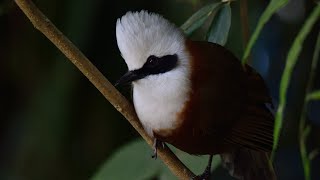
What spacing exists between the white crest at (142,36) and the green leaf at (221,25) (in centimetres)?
13

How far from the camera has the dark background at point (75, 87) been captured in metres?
2.76

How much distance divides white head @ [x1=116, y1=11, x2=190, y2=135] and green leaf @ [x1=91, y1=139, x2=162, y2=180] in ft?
0.86

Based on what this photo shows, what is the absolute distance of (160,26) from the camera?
1738mm

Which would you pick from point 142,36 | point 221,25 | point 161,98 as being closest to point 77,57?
point 142,36

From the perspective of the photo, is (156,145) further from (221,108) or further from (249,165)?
(249,165)

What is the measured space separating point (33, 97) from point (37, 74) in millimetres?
90

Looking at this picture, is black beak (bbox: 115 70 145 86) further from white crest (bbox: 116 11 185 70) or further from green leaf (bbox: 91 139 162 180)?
green leaf (bbox: 91 139 162 180)

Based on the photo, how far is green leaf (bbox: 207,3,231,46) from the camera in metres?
1.84

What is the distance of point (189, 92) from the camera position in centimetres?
182

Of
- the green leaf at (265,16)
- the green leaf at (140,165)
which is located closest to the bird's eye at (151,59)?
the green leaf at (140,165)

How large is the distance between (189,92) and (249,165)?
37 centimetres

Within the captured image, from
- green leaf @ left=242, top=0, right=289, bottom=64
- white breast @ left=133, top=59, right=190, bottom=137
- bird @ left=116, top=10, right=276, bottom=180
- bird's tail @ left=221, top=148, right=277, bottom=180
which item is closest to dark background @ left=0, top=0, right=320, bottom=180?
bird's tail @ left=221, top=148, right=277, bottom=180

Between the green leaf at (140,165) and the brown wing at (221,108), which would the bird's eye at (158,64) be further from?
the green leaf at (140,165)

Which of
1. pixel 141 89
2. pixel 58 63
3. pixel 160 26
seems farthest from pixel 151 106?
pixel 58 63
